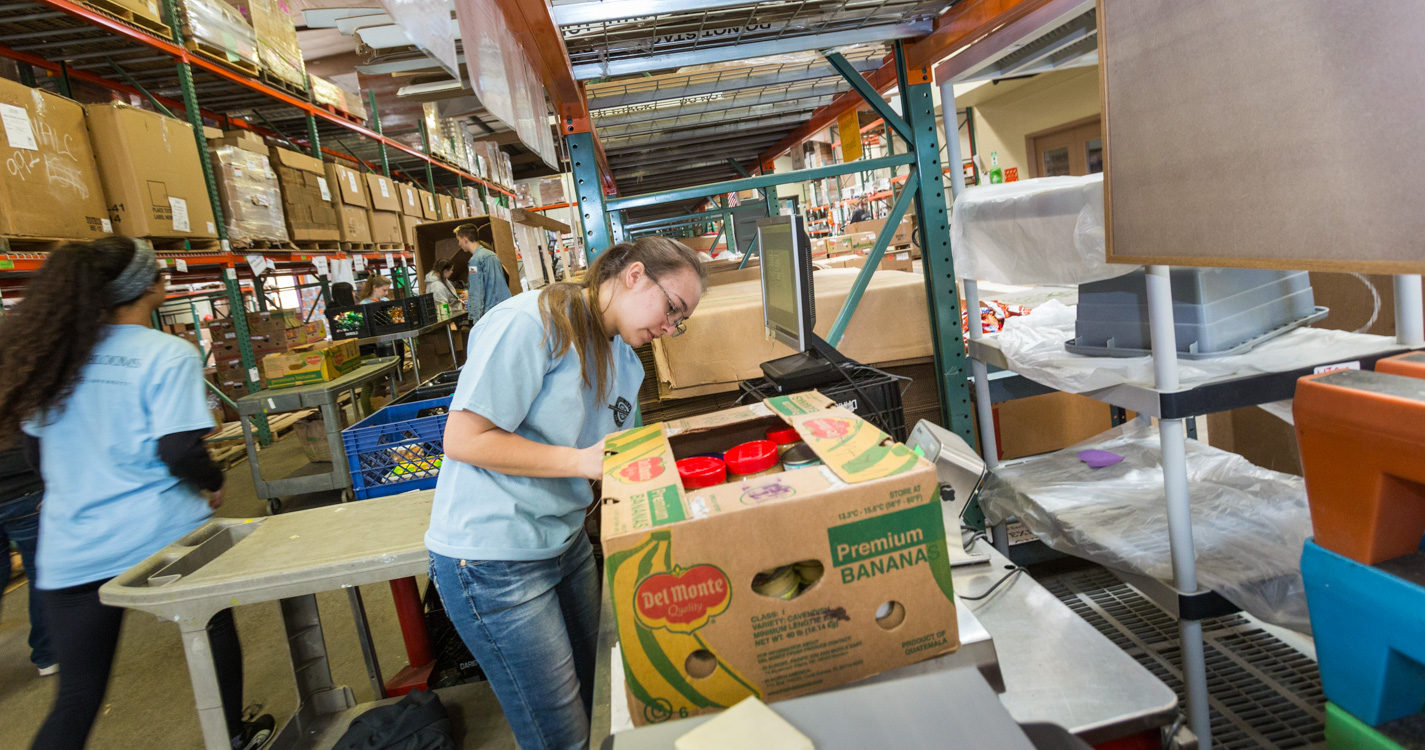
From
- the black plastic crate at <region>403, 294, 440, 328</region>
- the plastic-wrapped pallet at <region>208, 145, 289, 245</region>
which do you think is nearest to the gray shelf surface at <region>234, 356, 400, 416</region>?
the plastic-wrapped pallet at <region>208, 145, 289, 245</region>

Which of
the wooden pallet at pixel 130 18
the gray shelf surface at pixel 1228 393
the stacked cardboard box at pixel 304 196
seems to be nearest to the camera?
the gray shelf surface at pixel 1228 393

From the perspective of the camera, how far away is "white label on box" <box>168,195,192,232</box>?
12.3ft

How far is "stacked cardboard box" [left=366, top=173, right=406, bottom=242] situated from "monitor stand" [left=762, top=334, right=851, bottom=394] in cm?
558

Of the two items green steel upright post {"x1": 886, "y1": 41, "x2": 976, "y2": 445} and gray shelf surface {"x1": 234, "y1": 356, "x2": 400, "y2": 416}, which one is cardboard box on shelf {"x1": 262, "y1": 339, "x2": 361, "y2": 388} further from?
green steel upright post {"x1": 886, "y1": 41, "x2": 976, "y2": 445}

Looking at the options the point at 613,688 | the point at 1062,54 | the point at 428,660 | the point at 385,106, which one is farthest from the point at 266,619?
the point at 385,106

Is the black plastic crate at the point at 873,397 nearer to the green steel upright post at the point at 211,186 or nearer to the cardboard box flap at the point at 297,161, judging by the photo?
the green steel upright post at the point at 211,186

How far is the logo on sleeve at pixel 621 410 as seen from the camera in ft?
5.04

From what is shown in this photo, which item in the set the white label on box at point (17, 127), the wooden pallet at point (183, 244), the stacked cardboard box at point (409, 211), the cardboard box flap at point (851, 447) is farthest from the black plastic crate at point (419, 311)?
the cardboard box flap at point (851, 447)

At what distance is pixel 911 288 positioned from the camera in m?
2.47

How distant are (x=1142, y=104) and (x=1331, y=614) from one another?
0.83m

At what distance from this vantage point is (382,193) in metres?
6.54

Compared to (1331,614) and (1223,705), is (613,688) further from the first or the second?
(1223,705)

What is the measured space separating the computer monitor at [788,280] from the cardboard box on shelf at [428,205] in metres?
6.66

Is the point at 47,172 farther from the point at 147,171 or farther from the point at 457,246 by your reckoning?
the point at 457,246
